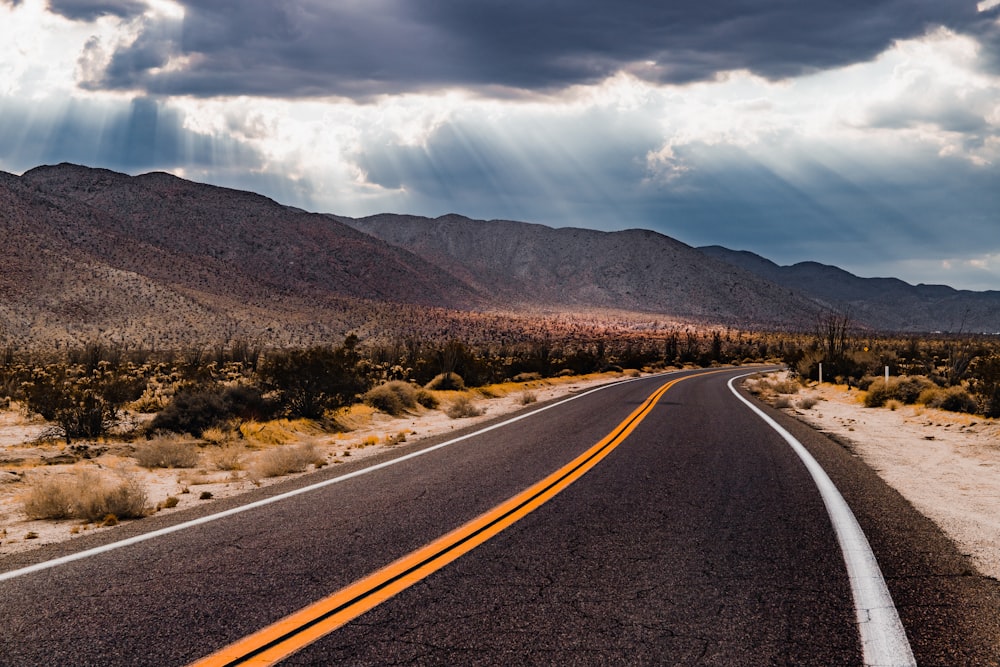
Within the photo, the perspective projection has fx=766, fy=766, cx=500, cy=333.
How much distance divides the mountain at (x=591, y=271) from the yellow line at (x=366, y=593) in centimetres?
12836

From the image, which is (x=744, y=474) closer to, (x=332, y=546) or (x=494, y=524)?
(x=494, y=524)

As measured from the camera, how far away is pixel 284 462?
10.9 m

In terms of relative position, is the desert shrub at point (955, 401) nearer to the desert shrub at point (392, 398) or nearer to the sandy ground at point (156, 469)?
the sandy ground at point (156, 469)

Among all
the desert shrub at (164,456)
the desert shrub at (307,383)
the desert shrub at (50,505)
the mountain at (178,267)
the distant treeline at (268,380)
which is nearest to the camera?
the desert shrub at (50,505)

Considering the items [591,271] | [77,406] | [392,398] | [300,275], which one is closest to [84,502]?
[77,406]

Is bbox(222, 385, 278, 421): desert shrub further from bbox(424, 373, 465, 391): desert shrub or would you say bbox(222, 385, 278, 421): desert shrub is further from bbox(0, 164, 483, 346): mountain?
bbox(0, 164, 483, 346): mountain

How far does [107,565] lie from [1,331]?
223 feet

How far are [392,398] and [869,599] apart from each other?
17512mm

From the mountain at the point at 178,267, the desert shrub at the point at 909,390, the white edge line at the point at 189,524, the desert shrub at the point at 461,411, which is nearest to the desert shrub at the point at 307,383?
the desert shrub at the point at 461,411

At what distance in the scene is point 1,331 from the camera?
62.3 meters

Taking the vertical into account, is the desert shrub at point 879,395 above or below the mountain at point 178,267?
below

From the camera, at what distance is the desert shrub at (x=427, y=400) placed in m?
23.3

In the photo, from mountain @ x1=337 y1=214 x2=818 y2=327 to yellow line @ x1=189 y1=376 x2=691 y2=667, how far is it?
421 ft

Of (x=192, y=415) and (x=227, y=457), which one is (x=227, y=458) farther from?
(x=192, y=415)
